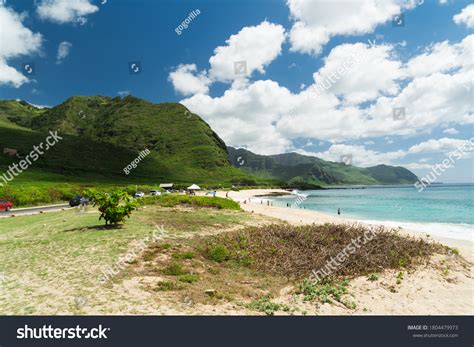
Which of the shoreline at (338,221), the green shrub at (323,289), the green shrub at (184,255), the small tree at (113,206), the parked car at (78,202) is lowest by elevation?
the shoreline at (338,221)

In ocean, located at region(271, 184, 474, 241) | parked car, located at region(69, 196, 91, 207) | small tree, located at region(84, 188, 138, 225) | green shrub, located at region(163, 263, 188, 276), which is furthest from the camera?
parked car, located at region(69, 196, 91, 207)

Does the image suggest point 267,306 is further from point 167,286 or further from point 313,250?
point 313,250

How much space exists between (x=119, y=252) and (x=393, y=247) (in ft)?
48.4

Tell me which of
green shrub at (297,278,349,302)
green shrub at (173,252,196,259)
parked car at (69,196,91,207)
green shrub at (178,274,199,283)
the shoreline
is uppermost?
parked car at (69,196,91,207)

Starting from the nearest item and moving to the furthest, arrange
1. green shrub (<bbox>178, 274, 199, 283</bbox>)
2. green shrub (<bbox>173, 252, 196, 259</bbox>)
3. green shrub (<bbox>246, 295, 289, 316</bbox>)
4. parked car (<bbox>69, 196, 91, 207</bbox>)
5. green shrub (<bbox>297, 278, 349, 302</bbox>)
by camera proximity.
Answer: green shrub (<bbox>246, 295, 289, 316</bbox>) < green shrub (<bbox>297, 278, 349, 302</bbox>) < green shrub (<bbox>178, 274, 199, 283</bbox>) < green shrub (<bbox>173, 252, 196, 259</bbox>) < parked car (<bbox>69, 196, 91, 207</bbox>)

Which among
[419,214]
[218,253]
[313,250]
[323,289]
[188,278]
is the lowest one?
[419,214]

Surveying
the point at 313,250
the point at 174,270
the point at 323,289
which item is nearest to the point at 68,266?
the point at 174,270

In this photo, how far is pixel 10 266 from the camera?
1257cm

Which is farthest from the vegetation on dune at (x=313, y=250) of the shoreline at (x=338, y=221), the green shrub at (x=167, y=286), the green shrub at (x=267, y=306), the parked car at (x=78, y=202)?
the parked car at (x=78, y=202)

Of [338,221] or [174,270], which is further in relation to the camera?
[338,221]

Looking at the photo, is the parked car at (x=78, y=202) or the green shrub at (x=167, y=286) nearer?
the green shrub at (x=167, y=286)

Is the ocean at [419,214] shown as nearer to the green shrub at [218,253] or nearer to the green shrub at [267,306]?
the green shrub at [218,253]

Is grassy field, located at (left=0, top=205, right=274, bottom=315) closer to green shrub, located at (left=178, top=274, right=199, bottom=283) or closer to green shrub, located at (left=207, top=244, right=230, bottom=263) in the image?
green shrub, located at (left=178, top=274, right=199, bottom=283)

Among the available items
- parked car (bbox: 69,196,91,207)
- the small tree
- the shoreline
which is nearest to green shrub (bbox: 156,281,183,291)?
the small tree
